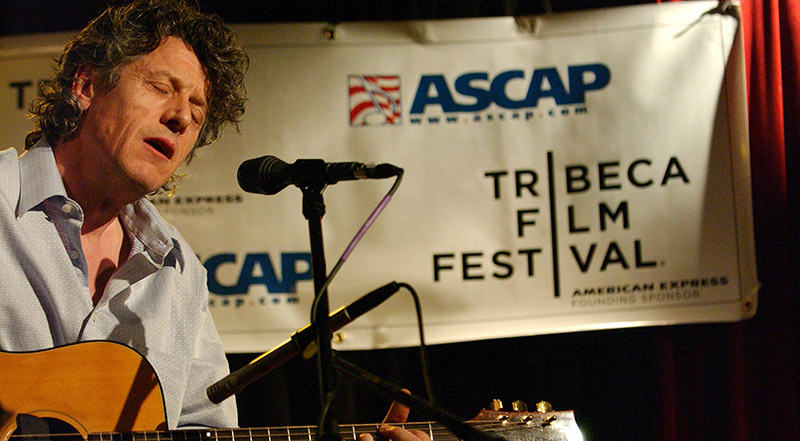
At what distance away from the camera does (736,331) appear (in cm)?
196

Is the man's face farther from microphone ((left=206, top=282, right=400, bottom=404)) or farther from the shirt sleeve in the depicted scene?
microphone ((left=206, top=282, right=400, bottom=404))

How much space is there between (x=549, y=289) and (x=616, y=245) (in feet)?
0.76

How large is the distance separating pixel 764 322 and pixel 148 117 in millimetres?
1798

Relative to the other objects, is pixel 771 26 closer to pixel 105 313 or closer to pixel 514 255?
pixel 514 255

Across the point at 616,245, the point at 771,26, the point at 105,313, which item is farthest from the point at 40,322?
the point at 771,26

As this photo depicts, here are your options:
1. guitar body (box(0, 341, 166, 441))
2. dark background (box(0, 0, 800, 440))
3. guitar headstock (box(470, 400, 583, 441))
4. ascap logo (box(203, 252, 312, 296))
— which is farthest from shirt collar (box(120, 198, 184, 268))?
guitar headstock (box(470, 400, 583, 441))

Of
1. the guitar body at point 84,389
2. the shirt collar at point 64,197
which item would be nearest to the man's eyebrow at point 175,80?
the shirt collar at point 64,197

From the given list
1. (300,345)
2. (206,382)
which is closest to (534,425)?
(300,345)

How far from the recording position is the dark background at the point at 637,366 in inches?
75.7

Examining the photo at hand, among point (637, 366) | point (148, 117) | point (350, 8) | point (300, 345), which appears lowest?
point (637, 366)

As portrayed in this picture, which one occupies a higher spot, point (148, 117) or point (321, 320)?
point (148, 117)

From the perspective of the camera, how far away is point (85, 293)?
159 centimetres

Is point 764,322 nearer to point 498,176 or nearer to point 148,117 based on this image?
point 498,176

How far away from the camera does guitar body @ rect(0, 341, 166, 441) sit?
1.35 meters
